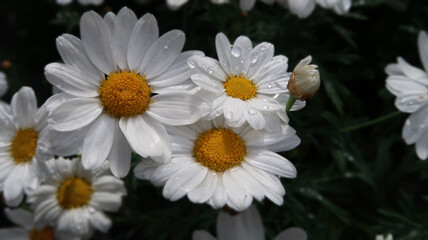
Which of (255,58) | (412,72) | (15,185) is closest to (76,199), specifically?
(15,185)

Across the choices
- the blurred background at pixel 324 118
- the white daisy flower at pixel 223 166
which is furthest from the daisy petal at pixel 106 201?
the white daisy flower at pixel 223 166

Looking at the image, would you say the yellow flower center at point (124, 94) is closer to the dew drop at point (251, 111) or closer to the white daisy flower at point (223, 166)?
the white daisy flower at point (223, 166)

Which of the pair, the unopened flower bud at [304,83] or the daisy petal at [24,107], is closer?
the unopened flower bud at [304,83]

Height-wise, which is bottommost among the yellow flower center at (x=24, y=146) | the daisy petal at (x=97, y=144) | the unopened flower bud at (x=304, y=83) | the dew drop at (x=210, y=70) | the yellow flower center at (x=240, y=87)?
the yellow flower center at (x=24, y=146)

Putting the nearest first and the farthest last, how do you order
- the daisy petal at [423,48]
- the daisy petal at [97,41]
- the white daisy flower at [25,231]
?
the daisy petal at [97,41] → the white daisy flower at [25,231] → the daisy petal at [423,48]

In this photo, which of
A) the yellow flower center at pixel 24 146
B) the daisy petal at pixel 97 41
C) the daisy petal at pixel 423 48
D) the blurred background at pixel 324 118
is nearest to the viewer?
the daisy petal at pixel 97 41

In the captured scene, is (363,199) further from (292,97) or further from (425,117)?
(292,97)

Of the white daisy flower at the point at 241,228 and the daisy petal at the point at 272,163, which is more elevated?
the daisy petal at the point at 272,163
